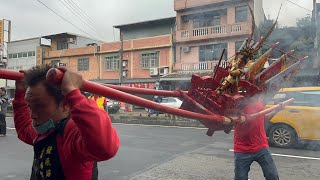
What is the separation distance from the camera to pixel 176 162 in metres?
6.85

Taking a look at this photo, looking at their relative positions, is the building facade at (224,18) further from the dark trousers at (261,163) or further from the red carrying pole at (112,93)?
the red carrying pole at (112,93)

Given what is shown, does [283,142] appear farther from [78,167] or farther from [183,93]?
[78,167]

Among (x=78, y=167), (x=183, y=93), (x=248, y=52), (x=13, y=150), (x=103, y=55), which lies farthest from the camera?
(x=103, y=55)

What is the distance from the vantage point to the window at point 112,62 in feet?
95.7

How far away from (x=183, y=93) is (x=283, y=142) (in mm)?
6827

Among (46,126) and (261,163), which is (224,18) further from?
(46,126)

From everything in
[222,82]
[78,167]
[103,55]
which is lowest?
[78,167]

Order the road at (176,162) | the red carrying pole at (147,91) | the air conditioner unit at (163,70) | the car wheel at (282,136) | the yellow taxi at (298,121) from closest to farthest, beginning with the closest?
the red carrying pole at (147,91)
the road at (176,162)
the yellow taxi at (298,121)
the car wheel at (282,136)
the air conditioner unit at (163,70)

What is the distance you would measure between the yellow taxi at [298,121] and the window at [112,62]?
21.9 metres

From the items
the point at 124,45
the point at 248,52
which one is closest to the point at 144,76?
the point at 124,45

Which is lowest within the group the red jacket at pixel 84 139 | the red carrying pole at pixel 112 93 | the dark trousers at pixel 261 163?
the dark trousers at pixel 261 163

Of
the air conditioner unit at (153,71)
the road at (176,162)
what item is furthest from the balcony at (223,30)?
the air conditioner unit at (153,71)

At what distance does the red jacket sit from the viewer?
4.20 feet

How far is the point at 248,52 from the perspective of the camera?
2871 mm
